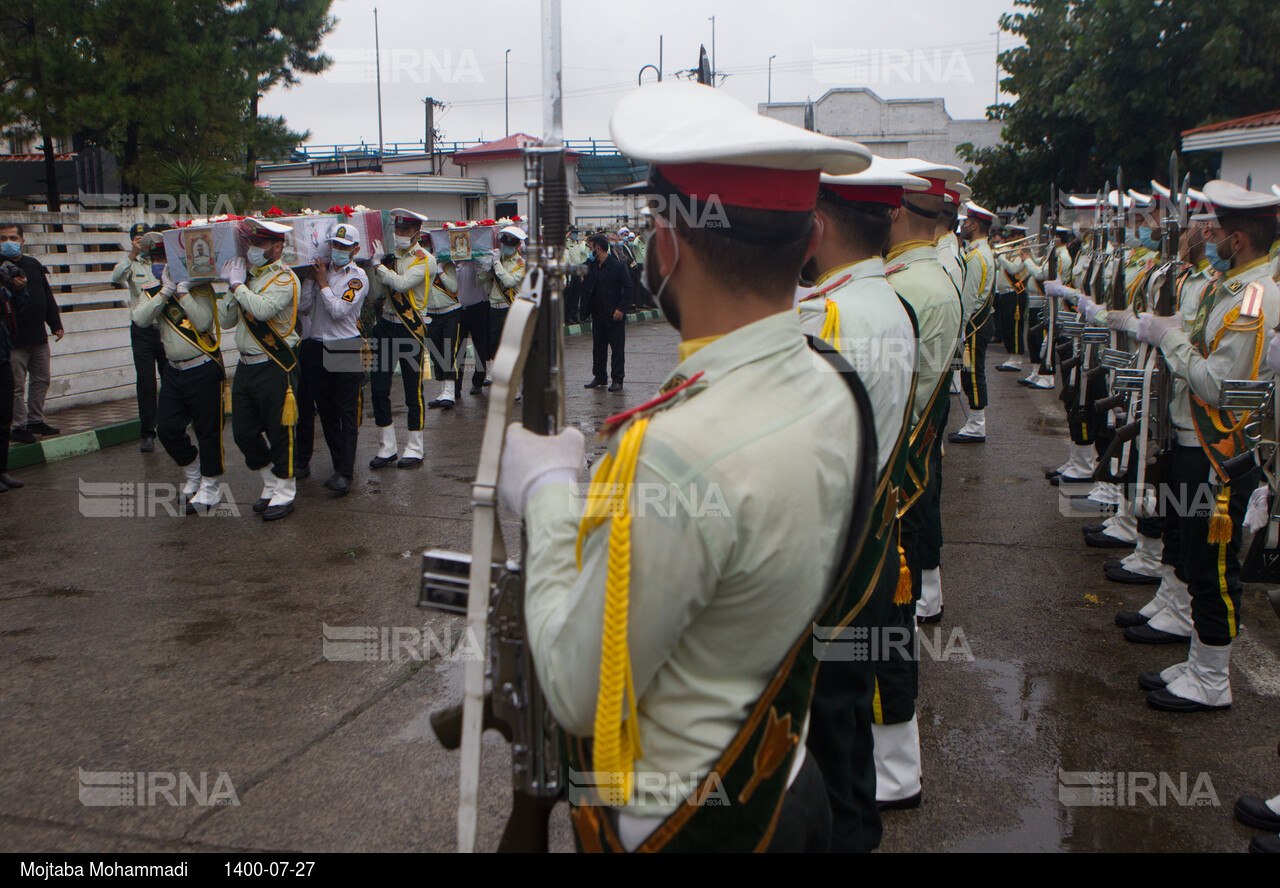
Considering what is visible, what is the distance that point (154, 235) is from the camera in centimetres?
832

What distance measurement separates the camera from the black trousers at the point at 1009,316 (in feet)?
Result: 50.7

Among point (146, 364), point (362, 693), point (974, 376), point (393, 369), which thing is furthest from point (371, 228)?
point (974, 376)

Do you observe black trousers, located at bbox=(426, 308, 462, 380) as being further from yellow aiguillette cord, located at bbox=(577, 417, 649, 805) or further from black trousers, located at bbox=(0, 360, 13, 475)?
yellow aiguillette cord, located at bbox=(577, 417, 649, 805)

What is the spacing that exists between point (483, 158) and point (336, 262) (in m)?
30.8

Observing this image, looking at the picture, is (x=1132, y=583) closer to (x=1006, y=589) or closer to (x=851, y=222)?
(x=1006, y=589)

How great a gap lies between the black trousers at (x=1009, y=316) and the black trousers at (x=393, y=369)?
9.78 meters

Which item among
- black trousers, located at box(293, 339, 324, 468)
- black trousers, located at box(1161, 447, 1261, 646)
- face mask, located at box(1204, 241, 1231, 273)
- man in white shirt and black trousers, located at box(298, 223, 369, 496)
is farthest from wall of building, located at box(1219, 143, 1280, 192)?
black trousers, located at box(293, 339, 324, 468)

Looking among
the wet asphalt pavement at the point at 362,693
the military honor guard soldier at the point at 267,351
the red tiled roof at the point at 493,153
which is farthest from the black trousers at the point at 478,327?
the red tiled roof at the point at 493,153

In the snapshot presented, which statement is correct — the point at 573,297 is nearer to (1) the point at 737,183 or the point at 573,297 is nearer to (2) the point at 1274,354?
(2) the point at 1274,354

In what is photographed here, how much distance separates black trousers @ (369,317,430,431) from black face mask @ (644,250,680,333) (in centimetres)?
709

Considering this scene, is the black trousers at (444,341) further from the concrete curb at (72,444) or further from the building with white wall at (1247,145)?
the building with white wall at (1247,145)

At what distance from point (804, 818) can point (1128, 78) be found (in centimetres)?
1786

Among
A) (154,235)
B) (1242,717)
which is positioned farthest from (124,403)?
(1242,717)

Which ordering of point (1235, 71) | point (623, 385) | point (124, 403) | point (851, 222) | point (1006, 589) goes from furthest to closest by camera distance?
point (1235, 71), point (623, 385), point (124, 403), point (1006, 589), point (851, 222)
